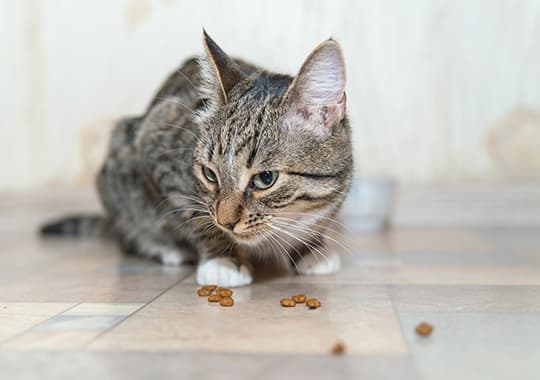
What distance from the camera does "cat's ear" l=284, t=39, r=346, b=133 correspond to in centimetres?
196

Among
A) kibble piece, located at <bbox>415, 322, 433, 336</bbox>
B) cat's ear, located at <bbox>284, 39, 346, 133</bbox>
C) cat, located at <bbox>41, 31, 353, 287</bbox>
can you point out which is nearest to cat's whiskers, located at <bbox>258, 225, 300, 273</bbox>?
cat, located at <bbox>41, 31, 353, 287</bbox>

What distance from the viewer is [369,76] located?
357 centimetres

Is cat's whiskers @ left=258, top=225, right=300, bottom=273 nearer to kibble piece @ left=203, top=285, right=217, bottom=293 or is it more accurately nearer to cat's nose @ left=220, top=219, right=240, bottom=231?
cat's nose @ left=220, top=219, right=240, bottom=231

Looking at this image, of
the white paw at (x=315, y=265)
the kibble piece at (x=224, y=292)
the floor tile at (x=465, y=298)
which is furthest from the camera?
the white paw at (x=315, y=265)

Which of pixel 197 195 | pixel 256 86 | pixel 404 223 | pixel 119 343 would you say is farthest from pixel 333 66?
pixel 404 223

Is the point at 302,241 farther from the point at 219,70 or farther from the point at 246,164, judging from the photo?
the point at 219,70

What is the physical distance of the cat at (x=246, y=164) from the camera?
2039 millimetres

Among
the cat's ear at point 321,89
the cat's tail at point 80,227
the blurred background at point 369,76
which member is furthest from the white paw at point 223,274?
the blurred background at point 369,76

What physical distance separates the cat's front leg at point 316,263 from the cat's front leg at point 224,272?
246 mm

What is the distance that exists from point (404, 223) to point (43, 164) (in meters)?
2.30

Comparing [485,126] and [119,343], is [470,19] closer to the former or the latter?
[485,126]

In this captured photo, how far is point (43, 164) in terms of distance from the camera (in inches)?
153

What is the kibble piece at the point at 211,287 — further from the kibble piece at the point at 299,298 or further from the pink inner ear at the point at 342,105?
the pink inner ear at the point at 342,105

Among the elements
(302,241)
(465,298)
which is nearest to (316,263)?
(302,241)
